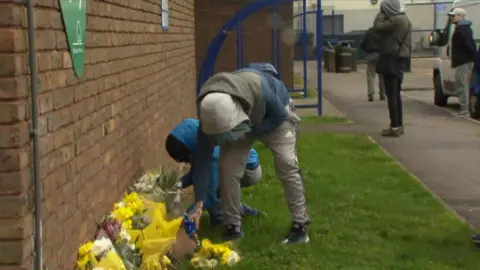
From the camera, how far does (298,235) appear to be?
18.2 feet

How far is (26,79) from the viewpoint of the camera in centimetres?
310

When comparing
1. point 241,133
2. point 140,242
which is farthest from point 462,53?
point 140,242

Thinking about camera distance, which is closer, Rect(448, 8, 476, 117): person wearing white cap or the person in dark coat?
the person in dark coat

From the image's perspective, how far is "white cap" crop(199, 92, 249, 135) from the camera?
15.6 ft

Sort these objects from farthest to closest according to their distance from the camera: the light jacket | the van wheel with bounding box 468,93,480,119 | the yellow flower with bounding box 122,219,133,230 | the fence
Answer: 1. the fence
2. the van wheel with bounding box 468,93,480,119
3. the light jacket
4. the yellow flower with bounding box 122,219,133,230

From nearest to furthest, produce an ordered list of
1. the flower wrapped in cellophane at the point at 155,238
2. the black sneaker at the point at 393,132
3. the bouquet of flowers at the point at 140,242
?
the bouquet of flowers at the point at 140,242, the flower wrapped in cellophane at the point at 155,238, the black sneaker at the point at 393,132

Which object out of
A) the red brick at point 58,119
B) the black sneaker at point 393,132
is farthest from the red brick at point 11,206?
the black sneaker at point 393,132

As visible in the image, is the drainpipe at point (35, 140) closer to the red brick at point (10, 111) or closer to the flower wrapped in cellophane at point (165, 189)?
the red brick at point (10, 111)

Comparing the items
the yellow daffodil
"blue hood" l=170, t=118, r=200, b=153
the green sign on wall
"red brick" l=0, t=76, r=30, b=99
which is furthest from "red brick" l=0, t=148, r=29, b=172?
"blue hood" l=170, t=118, r=200, b=153

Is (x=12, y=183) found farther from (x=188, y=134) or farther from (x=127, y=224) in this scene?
(x=188, y=134)

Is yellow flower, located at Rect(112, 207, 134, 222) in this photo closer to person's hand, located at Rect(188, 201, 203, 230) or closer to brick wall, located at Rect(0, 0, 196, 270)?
brick wall, located at Rect(0, 0, 196, 270)

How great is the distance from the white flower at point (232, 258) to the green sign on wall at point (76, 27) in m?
1.73

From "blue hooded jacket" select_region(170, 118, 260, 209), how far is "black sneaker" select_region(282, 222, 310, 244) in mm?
662

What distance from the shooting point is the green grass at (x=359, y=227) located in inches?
205
